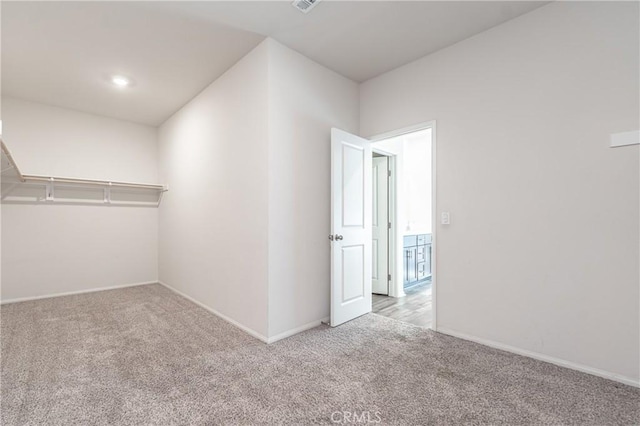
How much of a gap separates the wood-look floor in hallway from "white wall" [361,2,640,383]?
1.51 ft

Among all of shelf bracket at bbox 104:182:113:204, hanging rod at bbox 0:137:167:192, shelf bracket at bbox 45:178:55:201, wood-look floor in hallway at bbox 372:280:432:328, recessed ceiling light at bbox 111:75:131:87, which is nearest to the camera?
wood-look floor in hallway at bbox 372:280:432:328

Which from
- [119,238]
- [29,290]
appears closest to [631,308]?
[119,238]

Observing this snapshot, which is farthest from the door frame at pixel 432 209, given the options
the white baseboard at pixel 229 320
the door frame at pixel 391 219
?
the white baseboard at pixel 229 320

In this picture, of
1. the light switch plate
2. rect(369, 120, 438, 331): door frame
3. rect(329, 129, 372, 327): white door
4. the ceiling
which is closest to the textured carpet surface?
rect(329, 129, 372, 327): white door

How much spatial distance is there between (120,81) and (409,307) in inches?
172

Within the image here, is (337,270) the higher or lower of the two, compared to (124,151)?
lower

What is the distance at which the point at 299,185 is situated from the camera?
2967 millimetres

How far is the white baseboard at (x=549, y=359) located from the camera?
6.50 feet

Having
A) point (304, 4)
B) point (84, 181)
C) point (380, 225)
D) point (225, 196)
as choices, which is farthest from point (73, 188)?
point (380, 225)

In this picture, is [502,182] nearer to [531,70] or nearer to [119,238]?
[531,70]

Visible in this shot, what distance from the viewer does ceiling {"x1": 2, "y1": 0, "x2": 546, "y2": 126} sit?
234 centimetres

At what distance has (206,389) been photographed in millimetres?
1938

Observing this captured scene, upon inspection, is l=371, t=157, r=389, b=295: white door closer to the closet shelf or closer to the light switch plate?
the light switch plate

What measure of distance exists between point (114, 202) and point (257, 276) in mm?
3378
